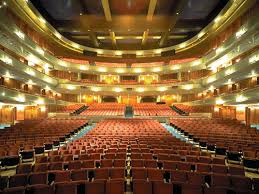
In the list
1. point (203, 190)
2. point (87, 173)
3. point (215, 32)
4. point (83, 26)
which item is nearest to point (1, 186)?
point (87, 173)

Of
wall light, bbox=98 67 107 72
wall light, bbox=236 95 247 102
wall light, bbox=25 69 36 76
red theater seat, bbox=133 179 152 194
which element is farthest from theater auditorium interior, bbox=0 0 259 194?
wall light, bbox=98 67 107 72

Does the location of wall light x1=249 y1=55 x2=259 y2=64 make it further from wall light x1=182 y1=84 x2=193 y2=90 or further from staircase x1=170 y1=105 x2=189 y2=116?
wall light x1=182 y1=84 x2=193 y2=90

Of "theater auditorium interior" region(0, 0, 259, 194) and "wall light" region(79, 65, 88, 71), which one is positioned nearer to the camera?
"theater auditorium interior" region(0, 0, 259, 194)

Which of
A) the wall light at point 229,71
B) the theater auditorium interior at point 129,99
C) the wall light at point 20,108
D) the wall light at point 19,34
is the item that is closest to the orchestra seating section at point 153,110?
the theater auditorium interior at point 129,99

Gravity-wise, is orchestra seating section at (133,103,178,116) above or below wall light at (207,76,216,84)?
below

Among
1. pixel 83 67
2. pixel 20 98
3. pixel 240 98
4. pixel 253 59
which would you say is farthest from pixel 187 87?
pixel 20 98

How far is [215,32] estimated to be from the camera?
1875 cm

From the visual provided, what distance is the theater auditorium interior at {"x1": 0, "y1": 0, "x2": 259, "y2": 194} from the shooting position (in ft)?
15.0

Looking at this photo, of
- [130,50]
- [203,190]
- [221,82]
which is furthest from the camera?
[130,50]

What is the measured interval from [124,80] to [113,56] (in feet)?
12.8

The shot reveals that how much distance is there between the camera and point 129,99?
27.3 metres

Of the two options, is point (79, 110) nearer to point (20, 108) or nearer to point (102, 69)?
point (20, 108)

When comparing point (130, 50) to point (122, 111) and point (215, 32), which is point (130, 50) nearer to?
point (122, 111)

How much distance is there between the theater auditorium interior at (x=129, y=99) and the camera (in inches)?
180
